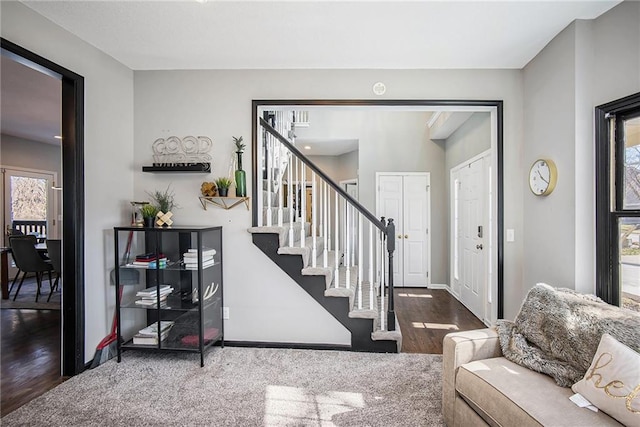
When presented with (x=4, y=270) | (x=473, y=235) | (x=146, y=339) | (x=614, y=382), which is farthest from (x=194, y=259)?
(x=4, y=270)

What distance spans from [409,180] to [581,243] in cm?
341

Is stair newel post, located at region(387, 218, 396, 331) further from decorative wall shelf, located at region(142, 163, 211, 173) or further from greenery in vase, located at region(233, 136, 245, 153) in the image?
decorative wall shelf, located at region(142, 163, 211, 173)

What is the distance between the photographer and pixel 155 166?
2.95 metres

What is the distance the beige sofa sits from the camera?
138cm

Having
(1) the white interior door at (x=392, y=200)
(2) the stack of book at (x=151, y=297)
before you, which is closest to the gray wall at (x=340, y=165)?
(1) the white interior door at (x=392, y=200)

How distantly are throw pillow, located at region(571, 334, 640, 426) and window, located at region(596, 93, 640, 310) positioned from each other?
819 millimetres

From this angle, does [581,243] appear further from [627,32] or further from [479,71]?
[479,71]

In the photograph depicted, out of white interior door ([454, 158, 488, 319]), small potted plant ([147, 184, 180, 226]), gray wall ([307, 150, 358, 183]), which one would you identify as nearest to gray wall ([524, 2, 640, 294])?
white interior door ([454, 158, 488, 319])

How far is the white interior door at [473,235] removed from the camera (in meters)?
3.89

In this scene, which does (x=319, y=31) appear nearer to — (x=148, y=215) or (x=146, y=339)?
(x=148, y=215)

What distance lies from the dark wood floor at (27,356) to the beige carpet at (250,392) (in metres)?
0.17

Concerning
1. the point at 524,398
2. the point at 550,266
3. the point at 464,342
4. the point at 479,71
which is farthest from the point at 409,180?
the point at 524,398

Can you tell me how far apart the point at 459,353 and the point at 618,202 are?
4.74 feet

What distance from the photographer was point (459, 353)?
6.17 ft
